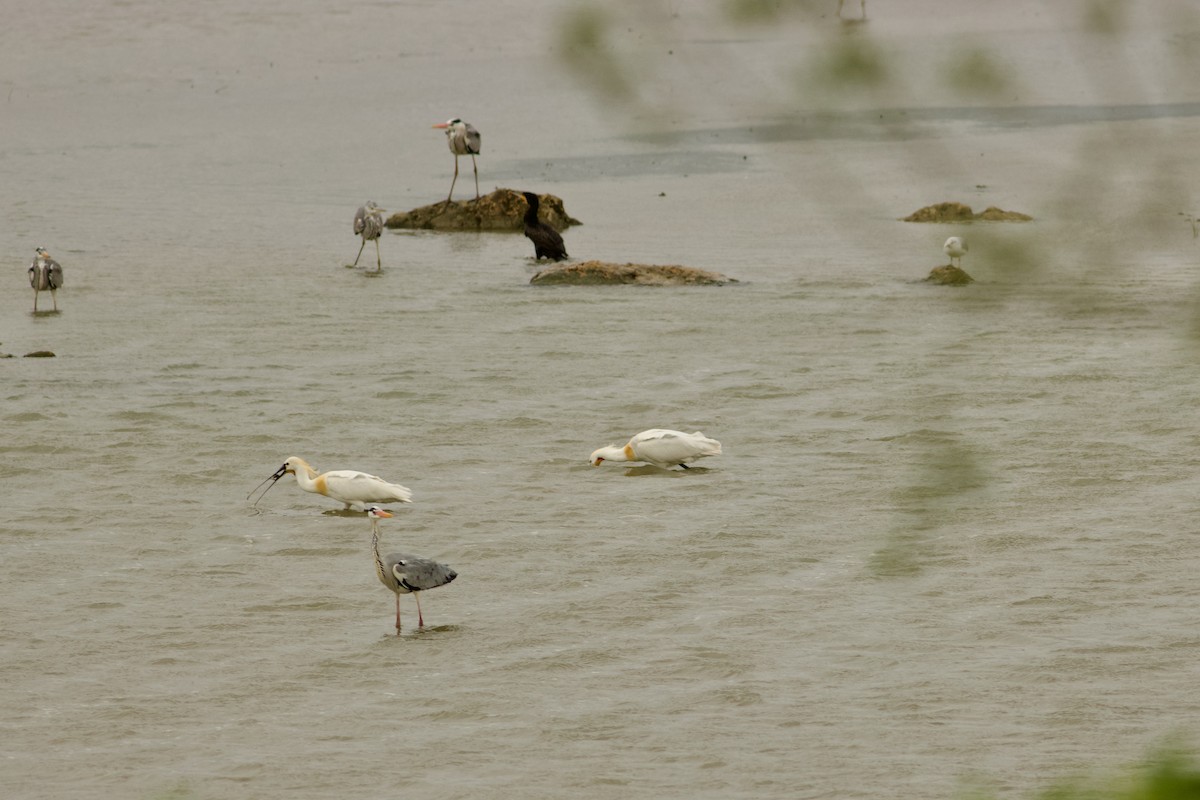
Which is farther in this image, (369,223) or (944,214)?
(944,214)

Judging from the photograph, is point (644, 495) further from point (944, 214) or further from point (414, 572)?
point (944, 214)

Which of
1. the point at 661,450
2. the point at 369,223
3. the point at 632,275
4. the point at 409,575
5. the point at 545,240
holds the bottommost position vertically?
the point at 409,575

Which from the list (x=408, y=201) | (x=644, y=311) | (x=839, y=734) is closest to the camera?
(x=839, y=734)

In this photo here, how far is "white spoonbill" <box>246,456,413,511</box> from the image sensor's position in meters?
10.6

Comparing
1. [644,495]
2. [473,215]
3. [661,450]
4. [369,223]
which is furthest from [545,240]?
[644,495]

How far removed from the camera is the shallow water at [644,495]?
676 cm

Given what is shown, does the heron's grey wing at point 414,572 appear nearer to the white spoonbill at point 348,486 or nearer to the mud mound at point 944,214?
the white spoonbill at point 348,486

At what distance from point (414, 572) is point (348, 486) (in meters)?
2.19

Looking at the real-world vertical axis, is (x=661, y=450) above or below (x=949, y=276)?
below

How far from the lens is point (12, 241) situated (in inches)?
893

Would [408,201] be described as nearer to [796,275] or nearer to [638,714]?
[796,275]

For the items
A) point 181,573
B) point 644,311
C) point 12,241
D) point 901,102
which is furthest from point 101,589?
point 12,241

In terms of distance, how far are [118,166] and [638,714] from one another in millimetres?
24434

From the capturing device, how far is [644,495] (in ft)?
36.4
